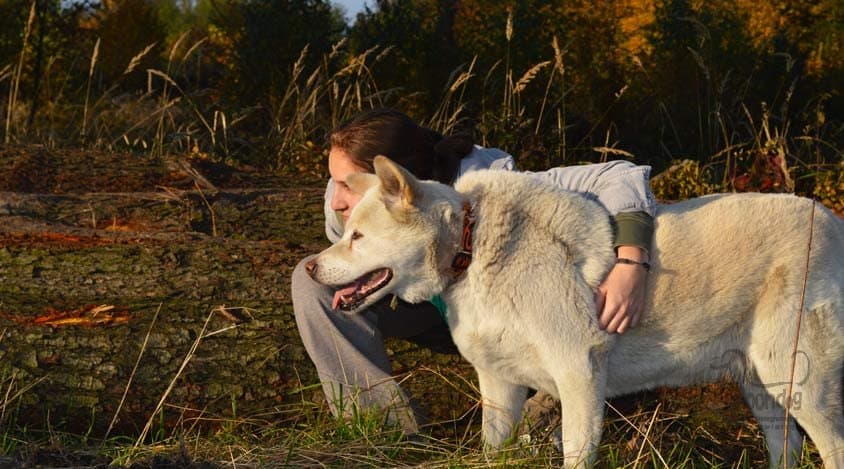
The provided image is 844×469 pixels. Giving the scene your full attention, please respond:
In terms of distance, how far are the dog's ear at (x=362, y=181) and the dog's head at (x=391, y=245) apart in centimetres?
12

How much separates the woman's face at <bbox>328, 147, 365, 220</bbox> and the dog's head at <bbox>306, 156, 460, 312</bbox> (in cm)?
44

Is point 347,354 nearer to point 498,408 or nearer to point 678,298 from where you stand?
point 498,408

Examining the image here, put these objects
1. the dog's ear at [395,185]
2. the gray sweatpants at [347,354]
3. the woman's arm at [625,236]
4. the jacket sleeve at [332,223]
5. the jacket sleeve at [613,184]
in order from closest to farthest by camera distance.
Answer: the dog's ear at [395,185]
the woman's arm at [625,236]
the jacket sleeve at [613,184]
the gray sweatpants at [347,354]
the jacket sleeve at [332,223]

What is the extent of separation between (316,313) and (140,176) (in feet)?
8.58

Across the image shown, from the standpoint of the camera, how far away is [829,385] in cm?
378

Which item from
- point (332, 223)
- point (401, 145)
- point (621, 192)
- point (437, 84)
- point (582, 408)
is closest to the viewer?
point (582, 408)

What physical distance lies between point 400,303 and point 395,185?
2.68ft

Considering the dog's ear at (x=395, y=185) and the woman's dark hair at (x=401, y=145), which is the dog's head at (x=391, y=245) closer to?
the dog's ear at (x=395, y=185)

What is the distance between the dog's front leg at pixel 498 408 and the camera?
400 centimetres

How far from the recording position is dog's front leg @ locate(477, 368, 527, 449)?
4.00 metres

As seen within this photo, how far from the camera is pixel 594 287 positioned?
3.71 metres

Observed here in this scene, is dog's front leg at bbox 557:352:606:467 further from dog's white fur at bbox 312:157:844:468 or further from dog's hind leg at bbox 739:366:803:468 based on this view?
dog's hind leg at bbox 739:366:803:468

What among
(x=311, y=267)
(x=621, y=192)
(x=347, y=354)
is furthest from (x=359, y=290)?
(x=621, y=192)

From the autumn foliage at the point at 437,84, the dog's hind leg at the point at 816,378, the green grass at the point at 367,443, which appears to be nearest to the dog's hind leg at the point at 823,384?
the dog's hind leg at the point at 816,378
